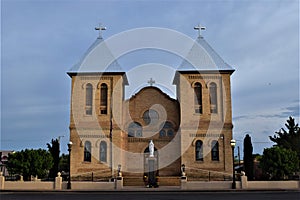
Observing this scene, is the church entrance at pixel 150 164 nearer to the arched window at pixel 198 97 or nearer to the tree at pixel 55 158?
the arched window at pixel 198 97

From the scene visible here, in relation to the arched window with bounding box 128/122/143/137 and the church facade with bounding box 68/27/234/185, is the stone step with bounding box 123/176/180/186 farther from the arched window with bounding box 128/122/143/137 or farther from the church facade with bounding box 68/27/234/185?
the arched window with bounding box 128/122/143/137

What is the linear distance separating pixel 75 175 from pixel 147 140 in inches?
313

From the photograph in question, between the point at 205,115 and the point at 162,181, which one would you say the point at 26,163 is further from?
the point at 205,115

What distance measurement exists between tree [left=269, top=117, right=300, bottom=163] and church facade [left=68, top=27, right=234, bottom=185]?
12.4 meters

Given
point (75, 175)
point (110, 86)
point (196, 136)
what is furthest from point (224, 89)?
point (75, 175)

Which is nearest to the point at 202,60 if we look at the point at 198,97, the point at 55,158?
the point at 198,97

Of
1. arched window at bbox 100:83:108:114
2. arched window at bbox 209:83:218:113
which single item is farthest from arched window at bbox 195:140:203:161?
arched window at bbox 100:83:108:114

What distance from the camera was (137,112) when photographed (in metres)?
38.0

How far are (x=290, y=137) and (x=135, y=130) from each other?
20431mm

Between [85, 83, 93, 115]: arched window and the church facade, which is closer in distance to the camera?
the church facade

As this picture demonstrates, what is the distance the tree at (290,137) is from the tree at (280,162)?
14184 mm

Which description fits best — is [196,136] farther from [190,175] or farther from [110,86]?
[110,86]

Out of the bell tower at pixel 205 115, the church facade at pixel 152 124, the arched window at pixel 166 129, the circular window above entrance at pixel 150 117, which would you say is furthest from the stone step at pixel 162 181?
the circular window above entrance at pixel 150 117

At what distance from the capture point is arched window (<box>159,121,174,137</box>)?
37.4m
